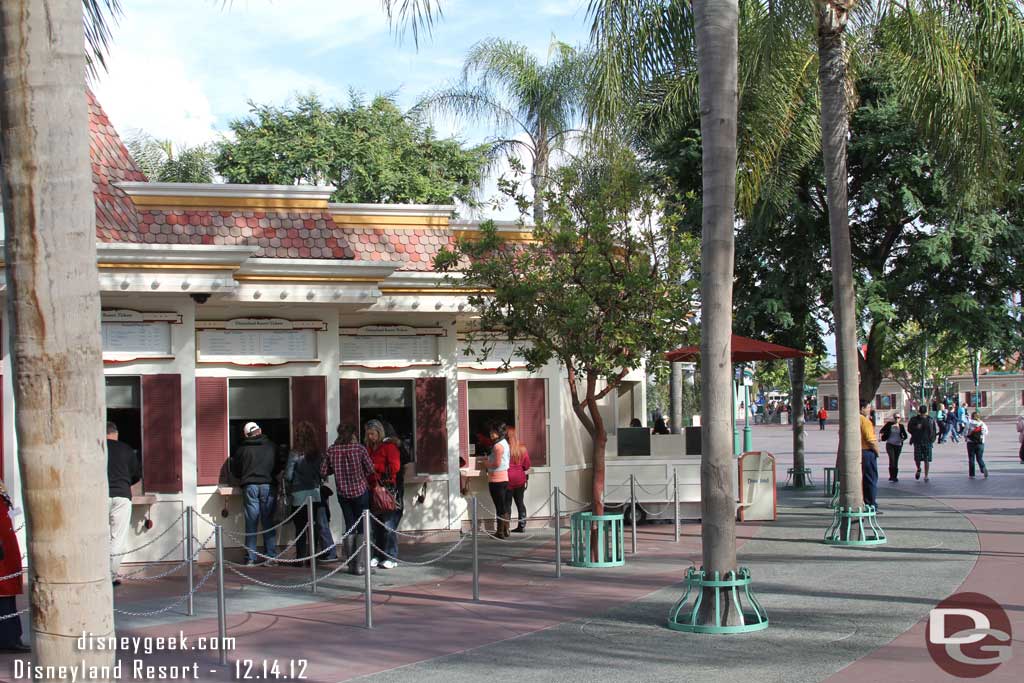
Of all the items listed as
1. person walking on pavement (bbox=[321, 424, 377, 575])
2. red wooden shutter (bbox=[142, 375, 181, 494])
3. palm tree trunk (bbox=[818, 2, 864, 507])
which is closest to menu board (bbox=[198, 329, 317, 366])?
red wooden shutter (bbox=[142, 375, 181, 494])

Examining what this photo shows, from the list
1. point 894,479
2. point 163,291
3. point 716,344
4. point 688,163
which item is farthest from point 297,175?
point 716,344

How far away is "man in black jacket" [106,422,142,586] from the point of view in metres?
12.5

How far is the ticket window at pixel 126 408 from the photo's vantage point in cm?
1392

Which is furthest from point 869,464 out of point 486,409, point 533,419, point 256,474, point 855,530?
point 256,474

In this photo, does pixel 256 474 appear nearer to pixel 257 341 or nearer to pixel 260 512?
pixel 260 512

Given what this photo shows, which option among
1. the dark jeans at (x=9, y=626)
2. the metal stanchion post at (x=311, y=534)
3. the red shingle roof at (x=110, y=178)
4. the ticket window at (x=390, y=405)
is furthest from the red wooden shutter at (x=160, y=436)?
the dark jeans at (x=9, y=626)

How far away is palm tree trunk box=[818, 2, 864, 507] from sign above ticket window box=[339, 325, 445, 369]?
226 inches

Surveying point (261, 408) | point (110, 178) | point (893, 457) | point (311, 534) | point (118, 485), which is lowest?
point (893, 457)

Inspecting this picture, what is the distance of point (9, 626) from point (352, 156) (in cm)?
3057

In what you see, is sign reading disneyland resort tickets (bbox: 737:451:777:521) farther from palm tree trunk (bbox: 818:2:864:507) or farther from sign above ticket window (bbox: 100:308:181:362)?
sign above ticket window (bbox: 100:308:181:362)

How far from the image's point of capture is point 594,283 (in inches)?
502

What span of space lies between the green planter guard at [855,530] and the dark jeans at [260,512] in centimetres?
723

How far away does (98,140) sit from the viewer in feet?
48.4

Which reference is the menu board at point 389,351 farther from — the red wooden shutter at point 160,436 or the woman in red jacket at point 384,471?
the red wooden shutter at point 160,436
